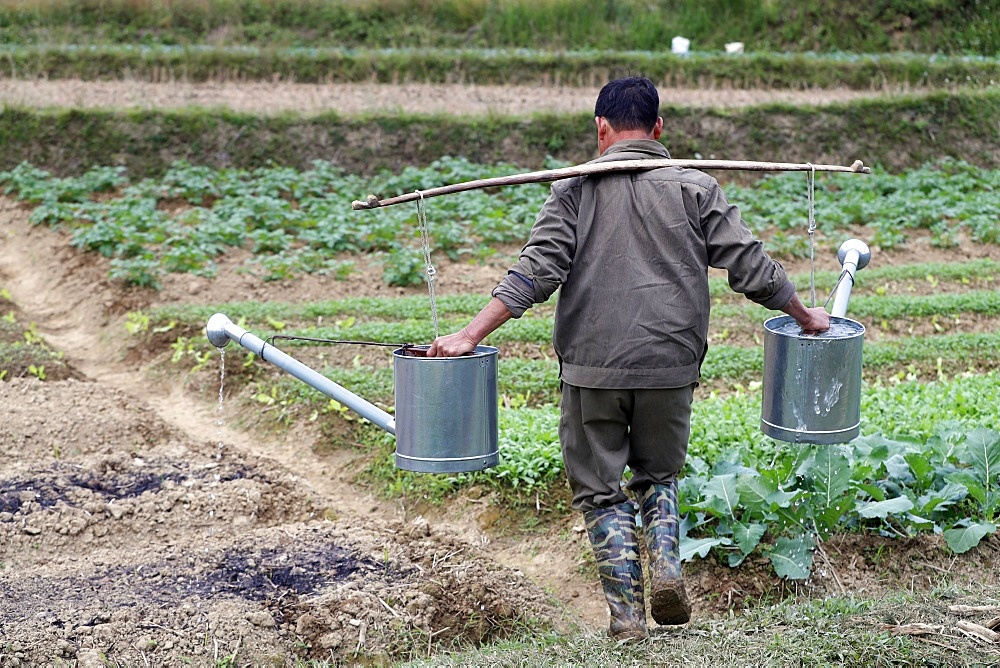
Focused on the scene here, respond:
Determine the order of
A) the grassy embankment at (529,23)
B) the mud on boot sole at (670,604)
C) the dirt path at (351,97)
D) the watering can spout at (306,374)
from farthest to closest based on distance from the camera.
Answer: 1. the grassy embankment at (529,23)
2. the dirt path at (351,97)
3. the watering can spout at (306,374)
4. the mud on boot sole at (670,604)

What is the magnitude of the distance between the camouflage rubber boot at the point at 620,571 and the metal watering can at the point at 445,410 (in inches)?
16.5

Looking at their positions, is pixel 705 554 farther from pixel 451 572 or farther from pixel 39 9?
pixel 39 9

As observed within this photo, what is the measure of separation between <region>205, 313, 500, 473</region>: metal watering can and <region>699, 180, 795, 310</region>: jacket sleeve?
2.52 ft

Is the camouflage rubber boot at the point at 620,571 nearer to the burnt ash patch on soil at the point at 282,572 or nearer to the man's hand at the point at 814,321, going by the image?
the man's hand at the point at 814,321

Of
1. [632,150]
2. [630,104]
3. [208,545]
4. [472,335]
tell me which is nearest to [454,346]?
[472,335]

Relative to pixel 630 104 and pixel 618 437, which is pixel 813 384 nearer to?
pixel 618 437

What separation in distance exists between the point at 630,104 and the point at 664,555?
142cm

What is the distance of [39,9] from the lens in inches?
755

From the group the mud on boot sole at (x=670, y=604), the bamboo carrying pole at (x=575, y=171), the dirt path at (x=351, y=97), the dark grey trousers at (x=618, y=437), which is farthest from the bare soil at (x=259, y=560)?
the dirt path at (x=351, y=97)

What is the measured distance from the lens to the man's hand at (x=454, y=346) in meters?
3.28

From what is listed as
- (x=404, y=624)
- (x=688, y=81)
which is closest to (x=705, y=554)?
(x=404, y=624)

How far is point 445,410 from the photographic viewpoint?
10.8 feet

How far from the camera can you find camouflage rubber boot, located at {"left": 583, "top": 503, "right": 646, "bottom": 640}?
3342 millimetres

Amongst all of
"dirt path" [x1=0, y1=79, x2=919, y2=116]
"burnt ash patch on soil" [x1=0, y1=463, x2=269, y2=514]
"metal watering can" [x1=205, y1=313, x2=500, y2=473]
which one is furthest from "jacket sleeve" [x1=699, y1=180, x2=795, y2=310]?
"dirt path" [x1=0, y1=79, x2=919, y2=116]
